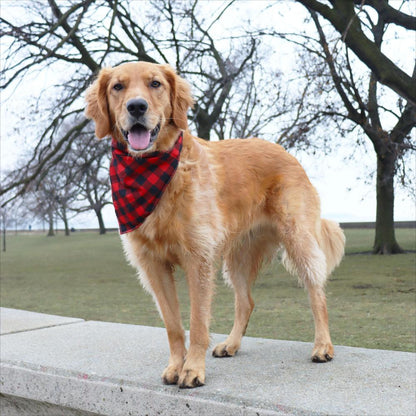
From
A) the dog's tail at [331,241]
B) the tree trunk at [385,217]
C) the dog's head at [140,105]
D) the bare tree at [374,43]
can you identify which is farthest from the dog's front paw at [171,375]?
the tree trunk at [385,217]

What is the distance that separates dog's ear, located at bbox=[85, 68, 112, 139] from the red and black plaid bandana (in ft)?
0.39

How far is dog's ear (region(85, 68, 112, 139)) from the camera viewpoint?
10.2ft

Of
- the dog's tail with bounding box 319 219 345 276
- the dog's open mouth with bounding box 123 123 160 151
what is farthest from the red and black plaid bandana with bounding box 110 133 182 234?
the dog's tail with bounding box 319 219 345 276

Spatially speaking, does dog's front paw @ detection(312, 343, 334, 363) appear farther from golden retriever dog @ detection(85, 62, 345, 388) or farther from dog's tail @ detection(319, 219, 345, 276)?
dog's tail @ detection(319, 219, 345, 276)

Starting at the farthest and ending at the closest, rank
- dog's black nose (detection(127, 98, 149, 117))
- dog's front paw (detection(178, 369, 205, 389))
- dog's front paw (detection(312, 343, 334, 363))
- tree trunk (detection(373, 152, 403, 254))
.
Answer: tree trunk (detection(373, 152, 403, 254)) → dog's front paw (detection(312, 343, 334, 363)) → dog's front paw (detection(178, 369, 205, 389)) → dog's black nose (detection(127, 98, 149, 117))

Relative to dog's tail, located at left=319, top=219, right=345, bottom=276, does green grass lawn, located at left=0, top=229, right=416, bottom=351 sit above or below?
below

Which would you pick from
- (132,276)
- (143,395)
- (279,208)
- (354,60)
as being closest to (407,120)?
(354,60)

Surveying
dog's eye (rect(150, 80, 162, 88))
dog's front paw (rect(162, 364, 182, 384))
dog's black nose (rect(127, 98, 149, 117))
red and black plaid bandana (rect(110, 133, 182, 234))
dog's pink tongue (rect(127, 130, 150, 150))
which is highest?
dog's eye (rect(150, 80, 162, 88))

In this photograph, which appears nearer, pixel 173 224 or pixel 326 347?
pixel 173 224

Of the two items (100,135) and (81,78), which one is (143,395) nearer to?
(100,135)

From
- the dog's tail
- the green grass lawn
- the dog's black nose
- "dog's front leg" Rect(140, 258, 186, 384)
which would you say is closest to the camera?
the dog's black nose

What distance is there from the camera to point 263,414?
2.75 m

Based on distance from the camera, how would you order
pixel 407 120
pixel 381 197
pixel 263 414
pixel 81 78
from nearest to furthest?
1. pixel 263 414
2. pixel 81 78
3. pixel 407 120
4. pixel 381 197

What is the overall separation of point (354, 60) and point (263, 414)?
559 inches
